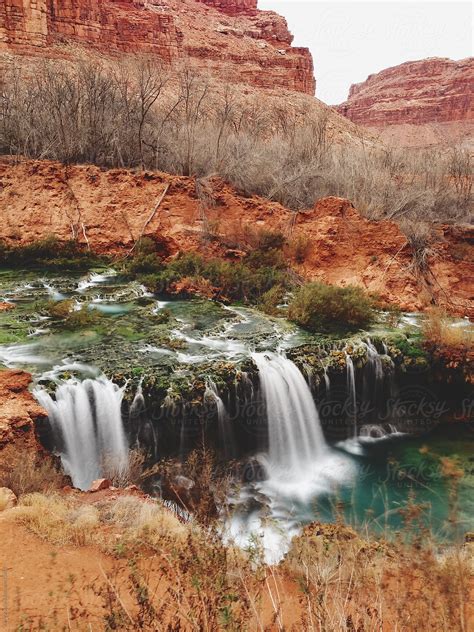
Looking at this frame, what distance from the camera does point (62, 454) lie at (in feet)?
20.2

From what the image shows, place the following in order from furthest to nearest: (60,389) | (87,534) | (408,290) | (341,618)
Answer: (408,290)
(60,389)
(87,534)
(341,618)

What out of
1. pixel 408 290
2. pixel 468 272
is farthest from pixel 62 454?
pixel 468 272

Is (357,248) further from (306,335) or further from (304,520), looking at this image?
(304,520)

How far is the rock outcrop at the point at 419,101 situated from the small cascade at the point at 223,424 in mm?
68700

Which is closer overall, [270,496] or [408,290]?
[270,496]

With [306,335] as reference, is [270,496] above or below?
below

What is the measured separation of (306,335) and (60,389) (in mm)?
5044

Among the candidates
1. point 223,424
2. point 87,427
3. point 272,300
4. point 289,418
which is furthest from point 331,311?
point 87,427

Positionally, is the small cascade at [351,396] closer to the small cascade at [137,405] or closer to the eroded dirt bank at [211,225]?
the small cascade at [137,405]

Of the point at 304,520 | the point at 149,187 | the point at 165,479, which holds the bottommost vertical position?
the point at 304,520

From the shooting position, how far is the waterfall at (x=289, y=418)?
293 inches

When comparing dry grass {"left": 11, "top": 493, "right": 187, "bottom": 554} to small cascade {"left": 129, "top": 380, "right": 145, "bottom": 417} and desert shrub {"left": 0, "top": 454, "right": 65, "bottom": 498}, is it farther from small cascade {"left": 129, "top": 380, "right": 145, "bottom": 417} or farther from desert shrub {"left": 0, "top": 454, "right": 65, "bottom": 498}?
small cascade {"left": 129, "top": 380, "right": 145, "bottom": 417}

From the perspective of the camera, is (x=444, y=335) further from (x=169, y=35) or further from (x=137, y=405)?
(x=169, y=35)

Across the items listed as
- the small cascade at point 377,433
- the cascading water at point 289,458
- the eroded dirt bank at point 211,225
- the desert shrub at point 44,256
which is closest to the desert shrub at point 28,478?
the cascading water at point 289,458
